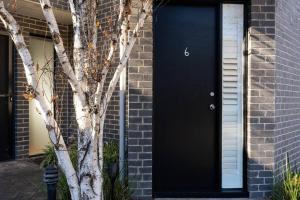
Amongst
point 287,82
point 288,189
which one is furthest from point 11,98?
point 288,189

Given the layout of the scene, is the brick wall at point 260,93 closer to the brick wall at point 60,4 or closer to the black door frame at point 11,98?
the brick wall at point 60,4

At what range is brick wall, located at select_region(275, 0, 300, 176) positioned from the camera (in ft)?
18.1

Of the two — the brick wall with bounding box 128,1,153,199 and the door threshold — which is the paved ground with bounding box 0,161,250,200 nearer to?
the brick wall with bounding box 128,1,153,199

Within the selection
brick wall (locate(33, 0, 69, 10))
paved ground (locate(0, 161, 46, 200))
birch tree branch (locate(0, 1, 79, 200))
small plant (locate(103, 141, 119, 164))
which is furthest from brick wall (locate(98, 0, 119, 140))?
birch tree branch (locate(0, 1, 79, 200))

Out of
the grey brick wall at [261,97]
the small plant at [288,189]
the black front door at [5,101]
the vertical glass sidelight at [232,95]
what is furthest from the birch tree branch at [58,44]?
the black front door at [5,101]

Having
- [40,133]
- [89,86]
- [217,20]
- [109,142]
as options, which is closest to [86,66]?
[89,86]

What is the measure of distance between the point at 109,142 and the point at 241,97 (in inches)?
93.9

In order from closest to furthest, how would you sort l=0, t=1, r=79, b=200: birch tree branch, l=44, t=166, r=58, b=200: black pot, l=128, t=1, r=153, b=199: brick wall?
l=0, t=1, r=79, b=200: birch tree branch
l=44, t=166, r=58, b=200: black pot
l=128, t=1, r=153, b=199: brick wall

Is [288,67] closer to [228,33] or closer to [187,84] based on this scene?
[228,33]

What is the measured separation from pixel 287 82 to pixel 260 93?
90 cm

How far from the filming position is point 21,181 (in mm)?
5898

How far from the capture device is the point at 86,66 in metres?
3.30

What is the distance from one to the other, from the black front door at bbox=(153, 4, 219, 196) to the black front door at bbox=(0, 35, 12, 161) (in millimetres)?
3383

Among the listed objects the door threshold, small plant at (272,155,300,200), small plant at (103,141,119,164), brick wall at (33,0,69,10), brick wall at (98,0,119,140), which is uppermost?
brick wall at (33,0,69,10)
